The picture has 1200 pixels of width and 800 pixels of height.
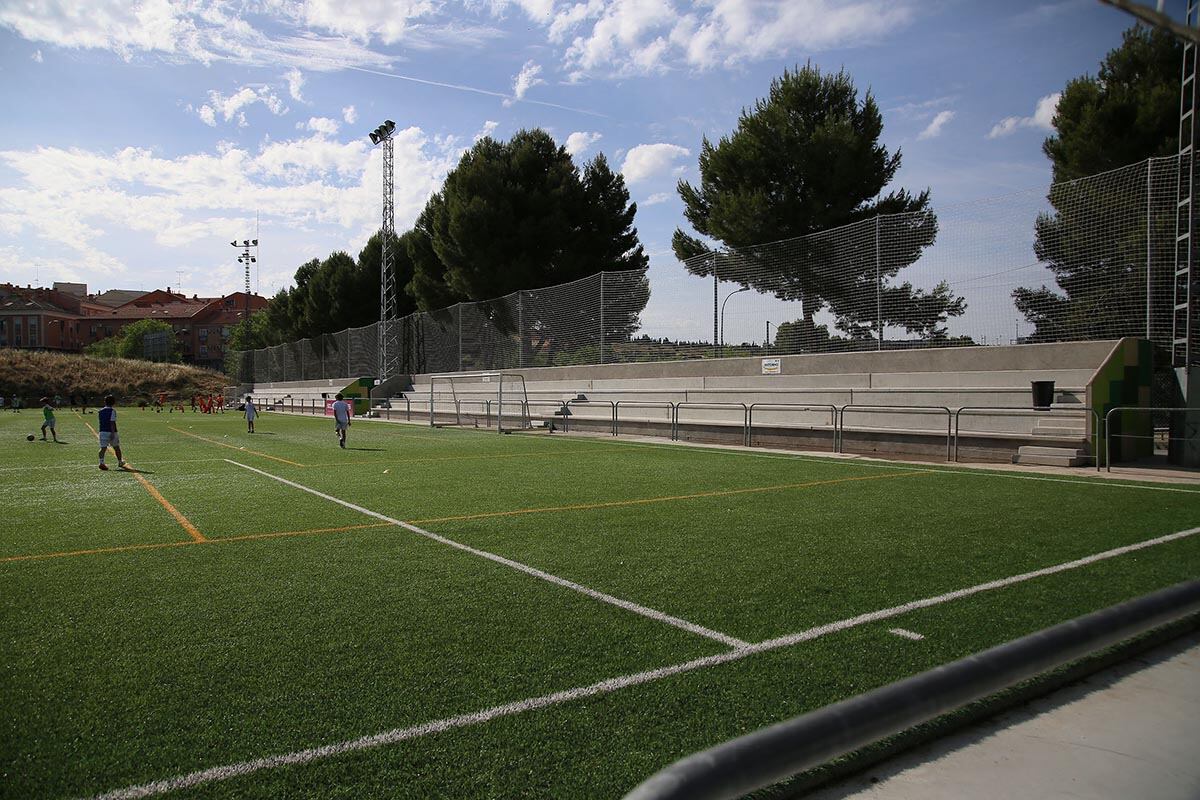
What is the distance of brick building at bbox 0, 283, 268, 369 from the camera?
108m

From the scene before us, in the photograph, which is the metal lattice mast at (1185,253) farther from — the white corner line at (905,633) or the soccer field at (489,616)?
the white corner line at (905,633)

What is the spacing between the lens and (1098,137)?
963 inches

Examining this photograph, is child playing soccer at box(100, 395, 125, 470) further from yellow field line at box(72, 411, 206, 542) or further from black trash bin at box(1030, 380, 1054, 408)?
black trash bin at box(1030, 380, 1054, 408)

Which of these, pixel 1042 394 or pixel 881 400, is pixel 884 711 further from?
pixel 881 400

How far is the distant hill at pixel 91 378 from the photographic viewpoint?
67.1 metres

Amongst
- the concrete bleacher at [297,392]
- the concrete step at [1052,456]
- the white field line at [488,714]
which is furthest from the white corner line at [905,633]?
the concrete bleacher at [297,392]

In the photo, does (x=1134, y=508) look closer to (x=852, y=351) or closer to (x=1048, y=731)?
(x=1048, y=731)

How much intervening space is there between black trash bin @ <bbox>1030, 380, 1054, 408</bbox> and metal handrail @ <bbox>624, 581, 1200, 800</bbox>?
42.7 ft

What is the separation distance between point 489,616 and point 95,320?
140m

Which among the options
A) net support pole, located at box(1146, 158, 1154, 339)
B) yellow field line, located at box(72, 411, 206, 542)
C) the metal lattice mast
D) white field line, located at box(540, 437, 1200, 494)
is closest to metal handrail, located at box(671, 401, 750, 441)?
white field line, located at box(540, 437, 1200, 494)

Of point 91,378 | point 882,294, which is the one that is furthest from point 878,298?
point 91,378

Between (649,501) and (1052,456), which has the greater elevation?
(1052,456)

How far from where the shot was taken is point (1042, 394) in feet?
43.6

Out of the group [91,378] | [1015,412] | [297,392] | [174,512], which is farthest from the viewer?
[91,378]
